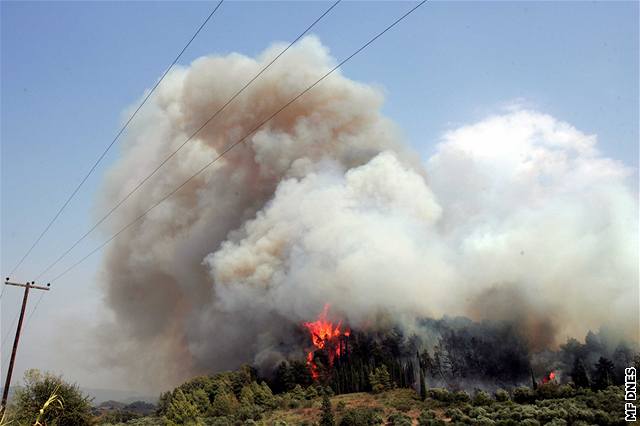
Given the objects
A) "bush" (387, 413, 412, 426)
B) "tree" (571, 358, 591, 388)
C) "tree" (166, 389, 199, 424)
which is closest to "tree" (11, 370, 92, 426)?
"tree" (166, 389, 199, 424)

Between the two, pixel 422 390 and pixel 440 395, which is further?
pixel 422 390

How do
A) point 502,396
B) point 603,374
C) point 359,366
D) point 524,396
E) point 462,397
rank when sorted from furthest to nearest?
point 359,366
point 603,374
point 462,397
point 502,396
point 524,396

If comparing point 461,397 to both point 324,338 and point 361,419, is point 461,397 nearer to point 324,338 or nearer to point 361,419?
point 361,419

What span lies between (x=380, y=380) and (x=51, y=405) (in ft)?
132

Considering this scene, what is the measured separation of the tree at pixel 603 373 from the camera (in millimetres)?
52344

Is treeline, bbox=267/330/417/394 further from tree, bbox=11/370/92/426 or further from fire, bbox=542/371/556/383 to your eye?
tree, bbox=11/370/92/426

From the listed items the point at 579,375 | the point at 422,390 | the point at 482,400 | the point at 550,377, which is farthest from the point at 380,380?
the point at 579,375

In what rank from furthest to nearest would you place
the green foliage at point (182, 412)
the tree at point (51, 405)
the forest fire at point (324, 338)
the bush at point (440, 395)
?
the forest fire at point (324, 338)
the bush at point (440, 395)
the green foliage at point (182, 412)
the tree at point (51, 405)

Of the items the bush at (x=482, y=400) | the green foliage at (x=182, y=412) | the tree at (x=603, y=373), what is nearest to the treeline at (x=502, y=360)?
the tree at (x=603, y=373)

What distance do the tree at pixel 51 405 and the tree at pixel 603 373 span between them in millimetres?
52830

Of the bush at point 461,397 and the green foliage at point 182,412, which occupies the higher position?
the bush at point 461,397

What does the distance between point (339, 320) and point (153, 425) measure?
120ft

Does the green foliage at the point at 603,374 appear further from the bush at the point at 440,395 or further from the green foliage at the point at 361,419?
the green foliage at the point at 361,419

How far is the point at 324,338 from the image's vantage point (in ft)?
257
